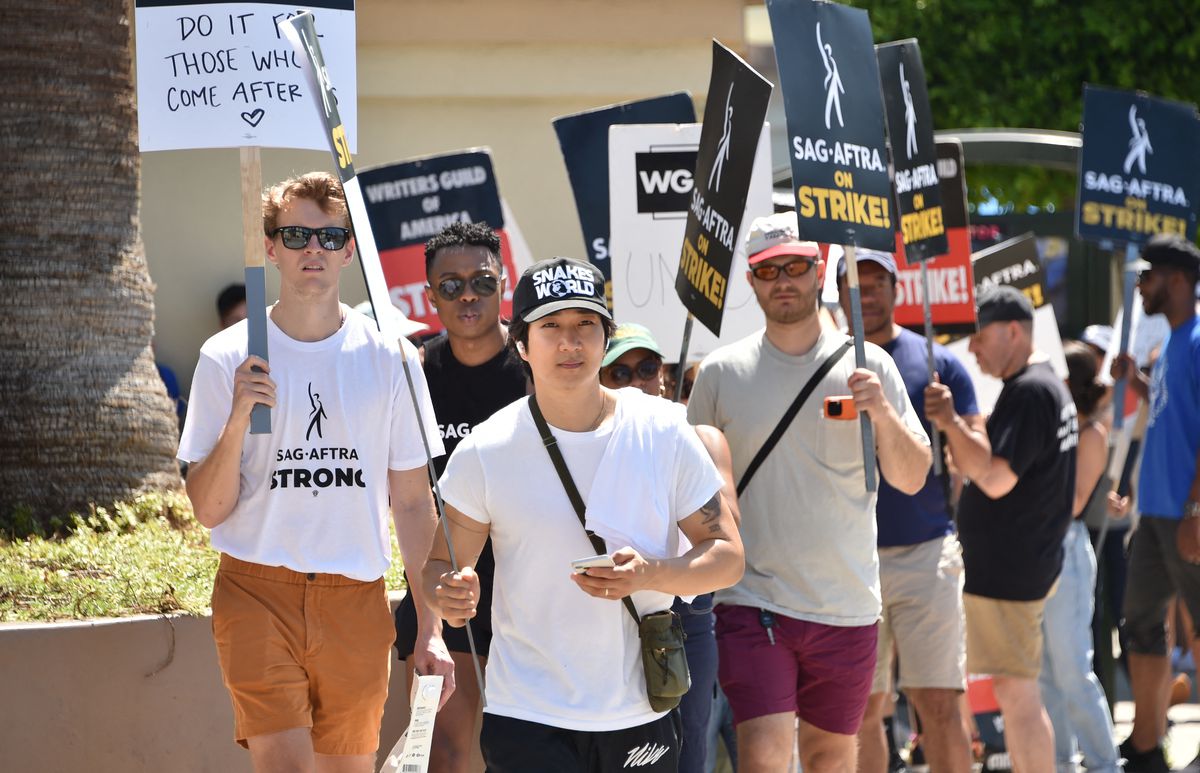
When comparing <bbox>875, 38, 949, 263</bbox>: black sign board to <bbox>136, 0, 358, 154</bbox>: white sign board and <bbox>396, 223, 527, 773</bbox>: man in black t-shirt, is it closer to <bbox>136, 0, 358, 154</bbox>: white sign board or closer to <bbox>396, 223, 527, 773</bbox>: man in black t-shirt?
<bbox>396, 223, 527, 773</bbox>: man in black t-shirt

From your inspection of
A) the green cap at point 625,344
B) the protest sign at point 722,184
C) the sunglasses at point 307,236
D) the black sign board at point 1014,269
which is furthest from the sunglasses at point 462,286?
the black sign board at point 1014,269

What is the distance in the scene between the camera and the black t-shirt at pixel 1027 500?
702cm

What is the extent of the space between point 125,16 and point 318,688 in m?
4.16

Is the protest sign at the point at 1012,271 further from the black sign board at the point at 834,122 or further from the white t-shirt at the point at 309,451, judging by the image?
the white t-shirt at the point at 309,451

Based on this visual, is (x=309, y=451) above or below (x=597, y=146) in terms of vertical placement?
below

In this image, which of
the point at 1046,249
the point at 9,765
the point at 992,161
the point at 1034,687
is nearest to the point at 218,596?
the point at 9,765

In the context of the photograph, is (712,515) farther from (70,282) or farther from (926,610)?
(70,282)

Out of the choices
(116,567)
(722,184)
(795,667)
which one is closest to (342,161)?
(722,184)

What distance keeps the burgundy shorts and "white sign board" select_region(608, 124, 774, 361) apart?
1.62 m

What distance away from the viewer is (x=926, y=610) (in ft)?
20.8

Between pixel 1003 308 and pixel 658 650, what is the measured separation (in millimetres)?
3998

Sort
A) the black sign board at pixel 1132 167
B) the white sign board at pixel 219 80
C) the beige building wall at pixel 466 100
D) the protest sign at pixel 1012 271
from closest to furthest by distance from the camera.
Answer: the white sign board at pixel 219 80, the black sign board at pixel 1132 167, the protest sign at pixel 1012 271, the beige building wall at pixel 466 100

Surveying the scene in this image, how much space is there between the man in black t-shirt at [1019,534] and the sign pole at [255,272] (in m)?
3.51

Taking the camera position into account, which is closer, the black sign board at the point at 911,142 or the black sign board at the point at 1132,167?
the black sign board at the point at 911,142
